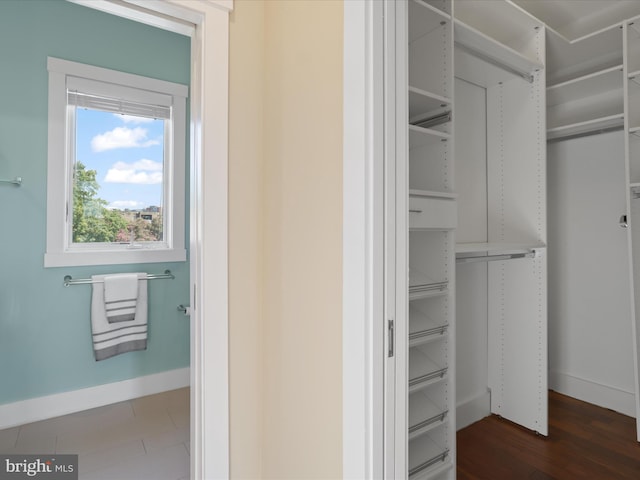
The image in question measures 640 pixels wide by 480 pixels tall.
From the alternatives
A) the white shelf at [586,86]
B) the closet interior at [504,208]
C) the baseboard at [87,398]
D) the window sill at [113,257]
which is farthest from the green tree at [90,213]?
the white shelf at [586,86]

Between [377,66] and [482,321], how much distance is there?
83.2 inches

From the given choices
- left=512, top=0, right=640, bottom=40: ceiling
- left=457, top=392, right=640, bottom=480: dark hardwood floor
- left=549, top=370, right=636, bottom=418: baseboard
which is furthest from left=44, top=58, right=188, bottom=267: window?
left=549, top=370, right=636, bottom=418: baseboard

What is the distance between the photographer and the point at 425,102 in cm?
173

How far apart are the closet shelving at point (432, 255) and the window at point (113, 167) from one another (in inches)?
72.1

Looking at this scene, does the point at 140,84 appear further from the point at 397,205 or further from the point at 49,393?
the point at 397,205

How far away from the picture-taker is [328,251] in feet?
3.66

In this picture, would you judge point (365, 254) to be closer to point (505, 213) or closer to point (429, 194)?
point (429, 194)

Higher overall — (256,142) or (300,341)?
(256,142)

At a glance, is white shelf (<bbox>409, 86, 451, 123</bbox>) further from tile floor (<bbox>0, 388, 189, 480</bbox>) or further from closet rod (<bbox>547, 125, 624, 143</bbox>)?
tile floor (<bbox>0, 388, 189, 480</bbox>)

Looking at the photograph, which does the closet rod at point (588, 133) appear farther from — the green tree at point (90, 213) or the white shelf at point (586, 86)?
the green tree at point (90, 213)

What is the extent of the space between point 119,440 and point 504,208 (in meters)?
2.71

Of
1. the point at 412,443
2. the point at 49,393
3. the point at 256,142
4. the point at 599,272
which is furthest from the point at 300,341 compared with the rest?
the point at 599,272

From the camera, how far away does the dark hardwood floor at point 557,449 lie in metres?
1.96

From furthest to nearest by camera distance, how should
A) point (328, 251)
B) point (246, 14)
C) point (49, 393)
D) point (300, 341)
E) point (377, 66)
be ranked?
point (49, 393), point (246, 14), point (300, 341), point (328, 251), point (377, 66)
